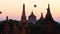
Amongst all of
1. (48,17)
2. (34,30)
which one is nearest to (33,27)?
(34,30)

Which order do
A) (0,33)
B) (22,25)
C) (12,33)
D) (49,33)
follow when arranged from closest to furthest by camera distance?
(22,25) < (49,33) < (12,33) < (0,33)

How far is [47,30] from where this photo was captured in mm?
52531

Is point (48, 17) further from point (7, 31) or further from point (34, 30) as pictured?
point (34, 30)

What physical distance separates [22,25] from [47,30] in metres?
19.7

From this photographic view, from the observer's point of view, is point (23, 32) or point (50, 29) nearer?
point (23, 32)

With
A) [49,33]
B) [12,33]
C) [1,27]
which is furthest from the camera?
[1,27]

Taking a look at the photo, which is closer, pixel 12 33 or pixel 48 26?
pixel 48 26

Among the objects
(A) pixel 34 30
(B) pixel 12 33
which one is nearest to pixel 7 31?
(B) pixel 12 33

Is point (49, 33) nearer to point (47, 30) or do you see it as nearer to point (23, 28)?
point (47, 30)

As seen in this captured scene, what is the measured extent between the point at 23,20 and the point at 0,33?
34.8 meters

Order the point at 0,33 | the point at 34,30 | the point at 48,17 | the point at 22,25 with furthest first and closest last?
1. the point at 34,30
2. the point at 0,33
3. the point at 48,17
4. the point at 22,25

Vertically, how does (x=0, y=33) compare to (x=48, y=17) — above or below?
below

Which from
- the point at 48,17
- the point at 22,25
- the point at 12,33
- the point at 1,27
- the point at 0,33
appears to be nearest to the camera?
the point at 22,25

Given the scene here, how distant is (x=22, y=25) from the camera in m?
33.5
